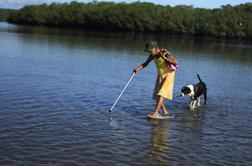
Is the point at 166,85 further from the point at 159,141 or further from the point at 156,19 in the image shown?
the point at 156,19

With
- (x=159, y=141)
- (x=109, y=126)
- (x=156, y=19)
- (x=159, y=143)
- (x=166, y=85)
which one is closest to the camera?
(x=159, y=143)

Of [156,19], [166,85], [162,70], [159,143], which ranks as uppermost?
[156,19]

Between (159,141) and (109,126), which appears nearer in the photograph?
(159,141)

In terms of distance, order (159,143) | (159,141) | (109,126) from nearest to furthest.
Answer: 1. (159,143)
2. (159,141)
3. (109,126)

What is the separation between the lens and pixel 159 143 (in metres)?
11.8

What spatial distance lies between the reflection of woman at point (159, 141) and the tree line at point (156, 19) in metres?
125

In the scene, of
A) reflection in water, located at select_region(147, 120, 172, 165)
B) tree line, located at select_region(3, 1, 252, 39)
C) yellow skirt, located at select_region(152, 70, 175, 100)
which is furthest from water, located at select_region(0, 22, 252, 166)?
tree line, located at select_region(3, 1, 252, 39)

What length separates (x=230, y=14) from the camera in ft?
479

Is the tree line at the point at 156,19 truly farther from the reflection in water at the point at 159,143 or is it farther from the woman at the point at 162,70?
the reflection in water at the point at 159,143

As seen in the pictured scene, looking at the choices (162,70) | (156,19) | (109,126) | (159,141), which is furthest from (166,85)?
(156,19)

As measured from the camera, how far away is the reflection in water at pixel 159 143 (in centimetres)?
1046

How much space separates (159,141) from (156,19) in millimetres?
145821

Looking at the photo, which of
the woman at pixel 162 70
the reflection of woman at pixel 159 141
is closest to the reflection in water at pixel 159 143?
the reflection of woman at pixel 159 141

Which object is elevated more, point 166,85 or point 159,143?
point 166,85
